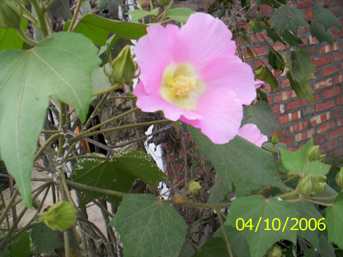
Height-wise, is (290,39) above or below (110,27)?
below

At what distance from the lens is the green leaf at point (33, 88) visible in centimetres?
48

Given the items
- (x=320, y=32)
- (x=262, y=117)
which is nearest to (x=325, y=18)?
(x=320, y=32)

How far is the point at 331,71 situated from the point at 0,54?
7.94 ft

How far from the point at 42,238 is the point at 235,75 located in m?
0.48

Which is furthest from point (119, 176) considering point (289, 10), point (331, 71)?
point (331, 71)

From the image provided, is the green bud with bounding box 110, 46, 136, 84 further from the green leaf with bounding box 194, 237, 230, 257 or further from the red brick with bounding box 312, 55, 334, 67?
the red brick with bounding box 312, 55, 334, 67

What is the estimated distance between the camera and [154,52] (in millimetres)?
567

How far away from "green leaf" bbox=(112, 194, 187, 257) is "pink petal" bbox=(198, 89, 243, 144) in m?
0.19

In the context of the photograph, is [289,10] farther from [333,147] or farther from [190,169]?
[333,147]

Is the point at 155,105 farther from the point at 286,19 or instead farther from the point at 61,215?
the point at 286,19

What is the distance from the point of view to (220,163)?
2.03 ft

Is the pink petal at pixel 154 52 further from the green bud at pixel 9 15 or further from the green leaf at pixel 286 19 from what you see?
the green leaf at pixel 286 19

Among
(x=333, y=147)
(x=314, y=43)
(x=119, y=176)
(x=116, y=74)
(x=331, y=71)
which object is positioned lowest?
(x=333, y=147)

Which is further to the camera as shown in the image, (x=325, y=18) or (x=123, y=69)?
(x=325, y=18)
